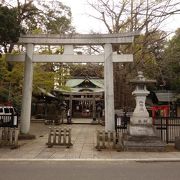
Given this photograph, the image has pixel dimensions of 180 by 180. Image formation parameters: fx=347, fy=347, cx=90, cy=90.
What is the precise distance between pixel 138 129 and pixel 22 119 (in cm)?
711

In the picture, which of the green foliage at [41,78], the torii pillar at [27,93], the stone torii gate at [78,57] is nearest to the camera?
the stone torii gate at [78,57]

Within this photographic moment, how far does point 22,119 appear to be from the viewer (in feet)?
65.1

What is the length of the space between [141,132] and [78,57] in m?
5.95

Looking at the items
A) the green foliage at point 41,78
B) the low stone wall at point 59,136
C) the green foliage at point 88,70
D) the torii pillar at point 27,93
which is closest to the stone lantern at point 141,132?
the low stone wall at point 59,136

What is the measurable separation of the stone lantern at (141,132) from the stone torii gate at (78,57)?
2.58 m

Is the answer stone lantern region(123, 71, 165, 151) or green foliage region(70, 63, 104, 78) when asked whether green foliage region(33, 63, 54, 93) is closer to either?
green foliage region(70, 63, 104, 78)

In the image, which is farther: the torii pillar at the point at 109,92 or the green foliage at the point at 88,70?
the green foliage at the point at 88,70

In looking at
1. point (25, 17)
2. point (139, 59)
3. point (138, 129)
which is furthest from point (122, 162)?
point (25, 17)

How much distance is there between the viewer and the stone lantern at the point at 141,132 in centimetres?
1561

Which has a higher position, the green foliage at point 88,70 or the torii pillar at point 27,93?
the green foliage at point 88,70

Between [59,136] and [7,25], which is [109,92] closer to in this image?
[59,136]

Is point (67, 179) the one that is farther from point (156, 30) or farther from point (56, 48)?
point (56, 48)

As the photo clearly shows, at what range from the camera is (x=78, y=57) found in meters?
19.6

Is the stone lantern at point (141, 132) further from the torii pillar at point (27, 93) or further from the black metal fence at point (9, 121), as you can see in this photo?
the black metal fence at point (9, 121)
